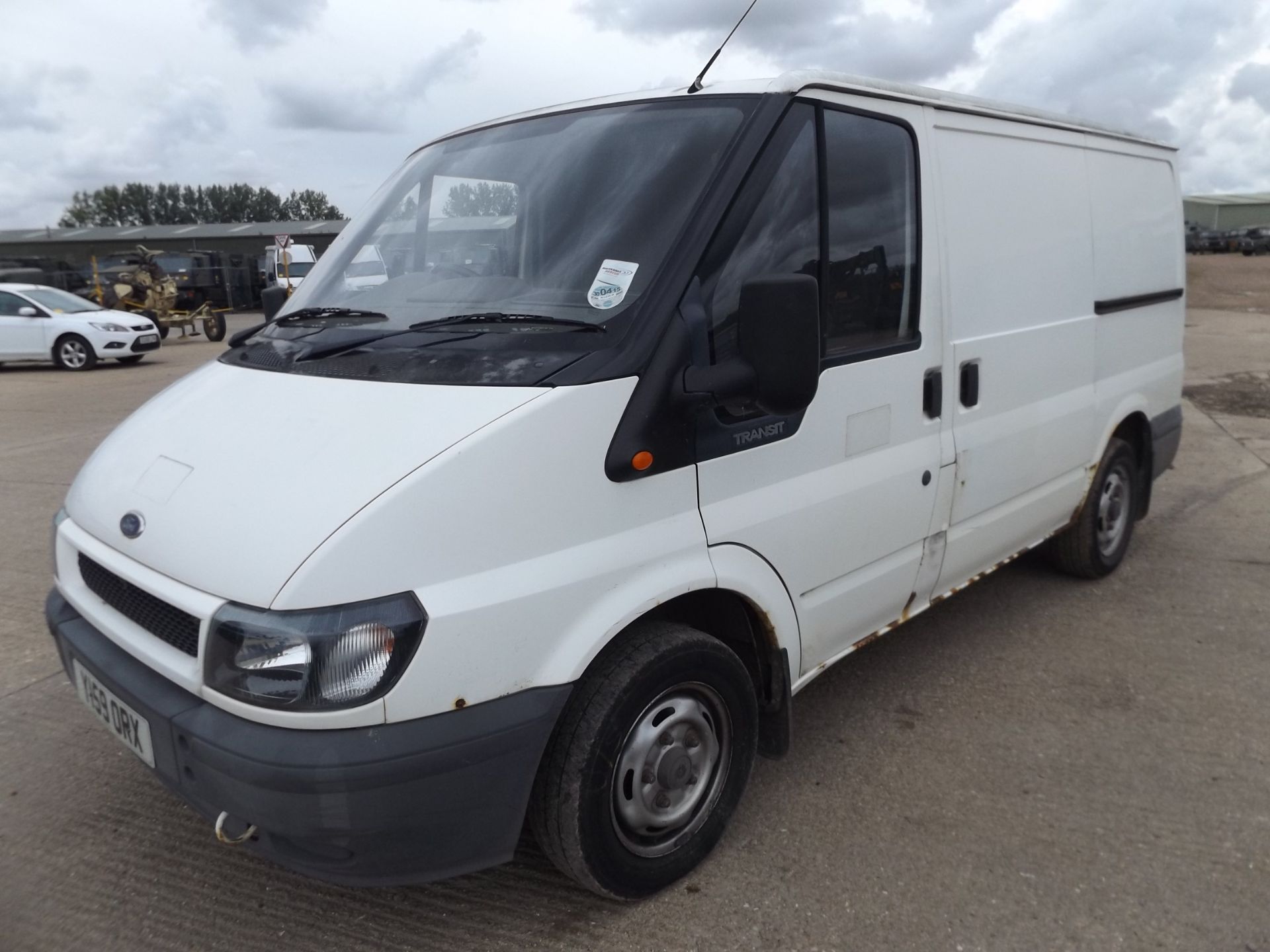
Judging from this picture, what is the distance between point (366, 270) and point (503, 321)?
85 centimetres

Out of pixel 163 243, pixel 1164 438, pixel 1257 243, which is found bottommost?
pixel 1164 438

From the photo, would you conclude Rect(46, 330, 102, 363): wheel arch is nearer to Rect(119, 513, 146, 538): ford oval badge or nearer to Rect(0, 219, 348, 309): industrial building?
Rect(0, 219, 348, 309): industrial building

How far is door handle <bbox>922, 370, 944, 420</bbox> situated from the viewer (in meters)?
3.19

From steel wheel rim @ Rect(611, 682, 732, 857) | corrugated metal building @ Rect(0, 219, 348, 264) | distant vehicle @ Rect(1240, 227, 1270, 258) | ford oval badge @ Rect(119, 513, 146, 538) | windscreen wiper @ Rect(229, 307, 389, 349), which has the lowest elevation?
steel wheel rim @ Rect(611, 682, 732, 857)

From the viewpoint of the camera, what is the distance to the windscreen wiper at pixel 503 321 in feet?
8.00

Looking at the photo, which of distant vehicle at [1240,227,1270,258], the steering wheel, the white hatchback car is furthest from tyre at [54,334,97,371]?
distant vehicle at [1240,227,1270,258]

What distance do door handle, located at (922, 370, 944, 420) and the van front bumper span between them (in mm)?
1656

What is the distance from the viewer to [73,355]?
16.9 m

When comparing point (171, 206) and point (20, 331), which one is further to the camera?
point (171, 206)

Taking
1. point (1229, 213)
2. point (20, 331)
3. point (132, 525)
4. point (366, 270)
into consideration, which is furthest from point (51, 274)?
point (1229, 213)

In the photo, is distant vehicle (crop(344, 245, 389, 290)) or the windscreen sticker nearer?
the windscreen sticker

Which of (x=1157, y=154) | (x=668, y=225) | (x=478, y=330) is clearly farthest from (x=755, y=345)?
(x=1157, y=154)

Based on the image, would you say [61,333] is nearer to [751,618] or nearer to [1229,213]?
[751,618]

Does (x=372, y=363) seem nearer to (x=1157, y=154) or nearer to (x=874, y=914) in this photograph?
(x=874, y=914)
